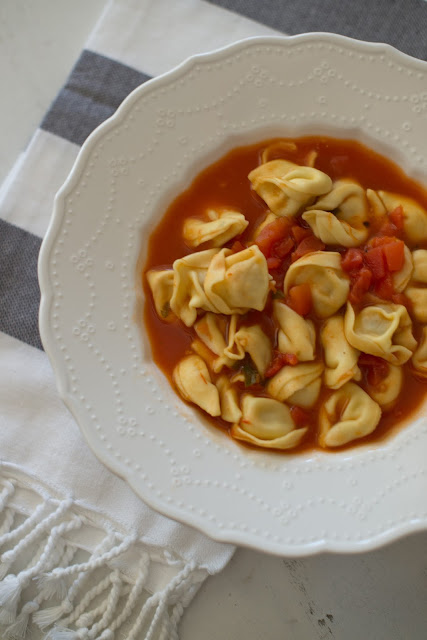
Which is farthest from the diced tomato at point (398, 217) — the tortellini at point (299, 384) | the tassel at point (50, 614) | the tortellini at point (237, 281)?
the tassel at point (50, 614)

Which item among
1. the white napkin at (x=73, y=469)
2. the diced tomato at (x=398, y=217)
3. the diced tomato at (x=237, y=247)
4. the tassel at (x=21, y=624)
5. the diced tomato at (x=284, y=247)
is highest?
the diced tomato at (x=398, y=217)

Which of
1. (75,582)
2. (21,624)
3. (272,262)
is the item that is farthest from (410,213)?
(21,624)

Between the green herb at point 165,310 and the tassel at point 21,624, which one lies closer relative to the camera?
the tassel at point 21,624

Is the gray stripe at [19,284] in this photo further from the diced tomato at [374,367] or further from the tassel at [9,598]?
the diced tomato at [374,367]

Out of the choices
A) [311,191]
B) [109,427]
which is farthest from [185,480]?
[311,191]

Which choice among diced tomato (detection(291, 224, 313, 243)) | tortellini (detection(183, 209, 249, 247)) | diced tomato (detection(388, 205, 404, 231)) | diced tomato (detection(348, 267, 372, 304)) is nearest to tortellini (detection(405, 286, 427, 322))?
diced tomato (detection(348, 267, 372, 304))

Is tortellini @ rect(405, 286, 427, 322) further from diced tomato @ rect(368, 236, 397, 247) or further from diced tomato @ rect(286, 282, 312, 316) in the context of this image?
diced tomato @ rect(286, 282, 312, 316)

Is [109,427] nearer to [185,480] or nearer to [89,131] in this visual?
[185,480]
